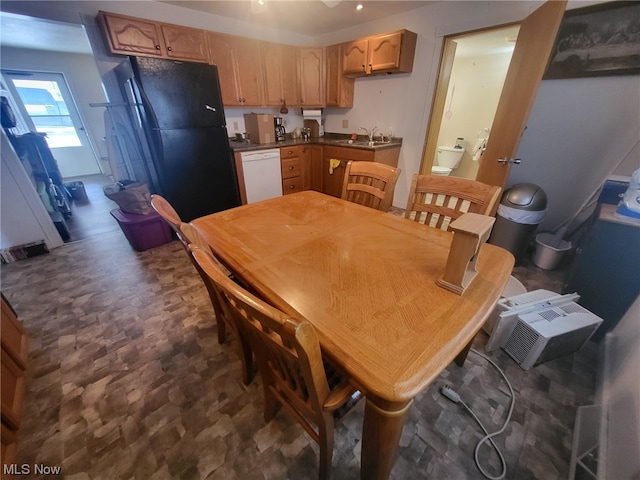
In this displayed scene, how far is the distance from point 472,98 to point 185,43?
4.62 metres

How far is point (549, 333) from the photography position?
1254mm

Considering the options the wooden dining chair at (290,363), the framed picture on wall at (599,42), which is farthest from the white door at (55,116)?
the framed picture on wall at (599,42)

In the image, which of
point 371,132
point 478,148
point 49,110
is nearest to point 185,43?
point 371,132

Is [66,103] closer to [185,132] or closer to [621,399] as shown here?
[185,132]

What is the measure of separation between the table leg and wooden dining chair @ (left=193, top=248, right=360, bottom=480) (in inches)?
4.6

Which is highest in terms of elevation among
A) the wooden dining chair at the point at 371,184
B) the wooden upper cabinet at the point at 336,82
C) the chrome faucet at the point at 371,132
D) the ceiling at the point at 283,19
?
the ceiling at the point at 283,19

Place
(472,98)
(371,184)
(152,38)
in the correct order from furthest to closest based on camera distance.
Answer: (472,98)
(152,38)
(371,184)

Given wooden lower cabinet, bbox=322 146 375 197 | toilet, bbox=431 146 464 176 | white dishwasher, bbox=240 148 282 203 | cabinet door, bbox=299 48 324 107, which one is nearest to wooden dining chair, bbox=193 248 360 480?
white dishwasher, bbox=240 148 282 203

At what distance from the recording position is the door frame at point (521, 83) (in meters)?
1.60

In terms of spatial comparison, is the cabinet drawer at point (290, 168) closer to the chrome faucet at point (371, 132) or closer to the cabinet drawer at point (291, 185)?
the cabinet drawer at point (291, 185)

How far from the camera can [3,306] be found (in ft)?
4.70

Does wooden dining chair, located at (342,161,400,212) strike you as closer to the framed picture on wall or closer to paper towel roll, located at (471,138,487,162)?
the framed picture on wall

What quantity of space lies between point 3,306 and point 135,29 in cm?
258

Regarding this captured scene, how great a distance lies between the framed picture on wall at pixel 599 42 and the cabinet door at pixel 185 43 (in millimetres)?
3396
